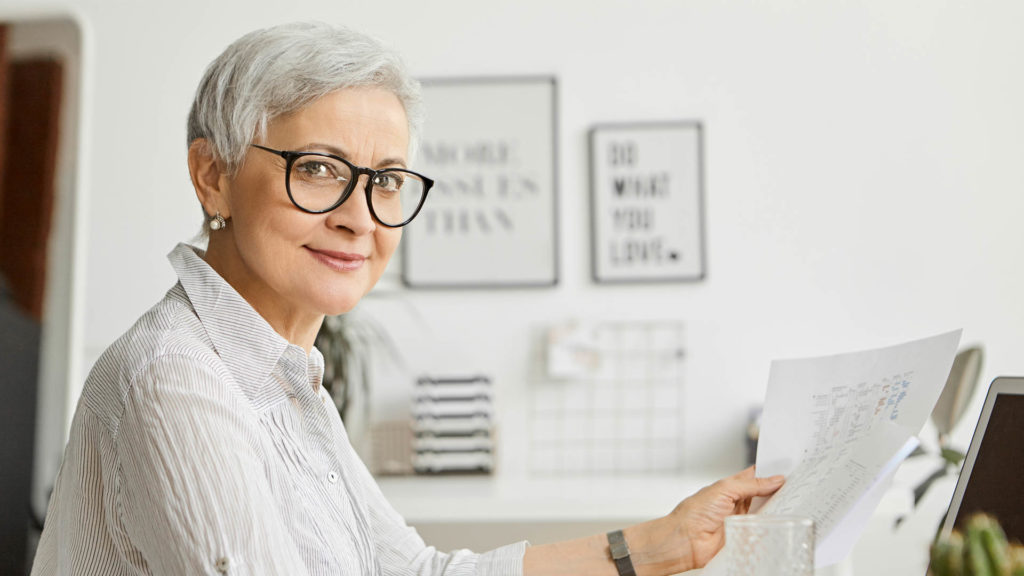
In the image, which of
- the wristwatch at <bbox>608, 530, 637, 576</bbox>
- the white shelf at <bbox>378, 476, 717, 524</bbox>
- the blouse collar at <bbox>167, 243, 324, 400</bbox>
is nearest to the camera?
the blouse collar at <bbox>167, 243, 324, 400</bbox>

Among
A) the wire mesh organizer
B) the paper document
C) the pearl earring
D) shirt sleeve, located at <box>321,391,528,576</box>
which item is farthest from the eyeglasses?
the wire mesh organizer

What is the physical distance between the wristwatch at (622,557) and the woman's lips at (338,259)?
1.75ft

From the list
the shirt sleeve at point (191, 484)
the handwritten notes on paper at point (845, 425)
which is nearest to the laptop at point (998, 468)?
the handwritten notes on paper at point (845, 425)

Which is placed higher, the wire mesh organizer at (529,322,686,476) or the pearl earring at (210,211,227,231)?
the pearl earring at (210,211,227,231)

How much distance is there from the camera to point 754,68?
2730 mm

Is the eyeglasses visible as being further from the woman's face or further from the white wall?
the white wall

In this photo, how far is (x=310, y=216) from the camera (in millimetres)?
1101

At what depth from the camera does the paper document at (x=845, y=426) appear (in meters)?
0.81

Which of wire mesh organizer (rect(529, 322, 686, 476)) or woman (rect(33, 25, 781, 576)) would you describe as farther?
wire mesh organizer (rect(529, 322, 686, 476))

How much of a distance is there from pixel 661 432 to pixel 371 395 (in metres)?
0.86

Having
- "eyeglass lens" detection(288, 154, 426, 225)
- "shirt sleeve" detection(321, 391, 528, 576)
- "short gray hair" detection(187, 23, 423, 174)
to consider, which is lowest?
"shirt sleeve" detection(321, 391, 528, 576)

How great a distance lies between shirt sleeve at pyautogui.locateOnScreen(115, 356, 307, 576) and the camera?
0.82m

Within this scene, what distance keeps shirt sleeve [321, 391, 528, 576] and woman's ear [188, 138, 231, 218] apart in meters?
0.42

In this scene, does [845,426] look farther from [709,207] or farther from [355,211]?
[709,207]
